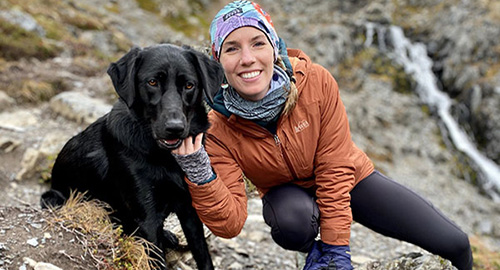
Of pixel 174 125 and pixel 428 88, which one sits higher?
pixel 174 125

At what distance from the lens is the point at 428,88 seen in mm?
18156

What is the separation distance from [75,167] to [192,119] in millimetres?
1098

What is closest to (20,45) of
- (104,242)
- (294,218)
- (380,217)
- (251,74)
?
(104,242)

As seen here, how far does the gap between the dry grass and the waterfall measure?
14.1m

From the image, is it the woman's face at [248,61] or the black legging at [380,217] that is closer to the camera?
the woman's face at [248,61]

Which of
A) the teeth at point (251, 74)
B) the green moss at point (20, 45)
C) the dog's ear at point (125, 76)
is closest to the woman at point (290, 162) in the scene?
the teeth at point (251, 74)

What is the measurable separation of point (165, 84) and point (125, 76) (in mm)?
262

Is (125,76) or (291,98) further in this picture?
(291,98)

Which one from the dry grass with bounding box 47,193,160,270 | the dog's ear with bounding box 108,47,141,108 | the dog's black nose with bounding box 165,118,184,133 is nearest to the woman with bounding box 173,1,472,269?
the dog's black nose with bounding box 165,118,184,133

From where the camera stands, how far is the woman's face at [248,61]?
2473mm

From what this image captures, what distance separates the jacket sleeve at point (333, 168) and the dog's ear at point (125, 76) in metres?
1.23

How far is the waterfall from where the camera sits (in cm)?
1439

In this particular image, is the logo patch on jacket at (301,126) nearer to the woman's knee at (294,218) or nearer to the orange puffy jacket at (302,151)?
the orange puffy jacket at (302,151)

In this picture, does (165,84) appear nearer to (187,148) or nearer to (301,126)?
(187,148)
